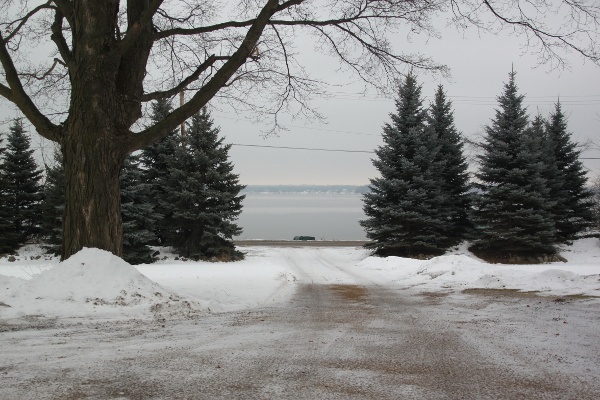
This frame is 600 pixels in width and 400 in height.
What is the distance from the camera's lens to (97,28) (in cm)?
746

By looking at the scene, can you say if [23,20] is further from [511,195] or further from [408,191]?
[511,195]

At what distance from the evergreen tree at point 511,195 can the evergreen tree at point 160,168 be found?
17.4m

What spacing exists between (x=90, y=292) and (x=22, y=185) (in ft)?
88.3

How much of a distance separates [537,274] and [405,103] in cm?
1635

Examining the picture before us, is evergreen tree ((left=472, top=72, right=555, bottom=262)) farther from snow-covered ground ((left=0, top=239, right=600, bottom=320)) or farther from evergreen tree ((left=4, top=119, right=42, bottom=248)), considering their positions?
evergreen tree ((left=4, top=119, right=42, bottom=248))

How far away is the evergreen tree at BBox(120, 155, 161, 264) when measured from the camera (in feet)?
71.8

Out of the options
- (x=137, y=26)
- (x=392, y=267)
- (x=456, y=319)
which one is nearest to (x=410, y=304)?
(x=456, y=319)

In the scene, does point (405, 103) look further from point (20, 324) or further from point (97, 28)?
point (20, 324)

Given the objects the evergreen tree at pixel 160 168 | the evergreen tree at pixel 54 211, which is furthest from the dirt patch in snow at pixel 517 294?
the evergreen tree at pixel 54 211

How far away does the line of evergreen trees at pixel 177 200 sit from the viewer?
2266 cm

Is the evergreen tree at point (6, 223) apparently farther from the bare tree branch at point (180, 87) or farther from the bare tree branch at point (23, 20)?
the bare tree branch at point (180, 87)

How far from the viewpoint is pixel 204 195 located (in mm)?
23625

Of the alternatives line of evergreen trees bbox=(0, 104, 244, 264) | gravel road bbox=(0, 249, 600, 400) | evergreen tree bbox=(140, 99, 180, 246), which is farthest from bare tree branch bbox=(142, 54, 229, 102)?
evergreen tree bbox=(140, 99, 180, 246)

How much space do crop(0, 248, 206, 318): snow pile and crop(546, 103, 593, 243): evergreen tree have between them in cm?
2819
